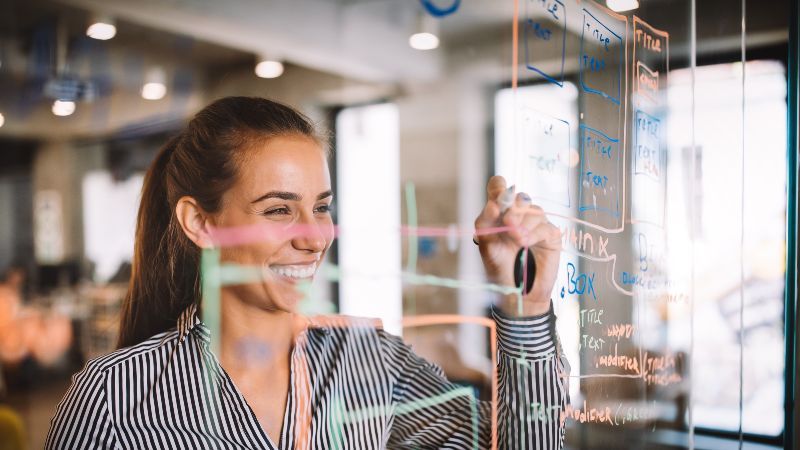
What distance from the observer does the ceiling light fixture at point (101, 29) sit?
0.52m

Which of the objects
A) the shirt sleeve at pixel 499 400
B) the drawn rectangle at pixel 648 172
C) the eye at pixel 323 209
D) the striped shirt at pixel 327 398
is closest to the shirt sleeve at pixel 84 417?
the striped shirt at pixel 327 398

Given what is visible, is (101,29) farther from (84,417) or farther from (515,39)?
(515,39)

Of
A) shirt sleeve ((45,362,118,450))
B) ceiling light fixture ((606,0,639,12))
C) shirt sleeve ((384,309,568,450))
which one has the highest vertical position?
ceiling light fixture ((606,0,639,12))

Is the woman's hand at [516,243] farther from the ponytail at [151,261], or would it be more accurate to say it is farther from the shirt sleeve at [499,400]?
the ponytail at [151,261]

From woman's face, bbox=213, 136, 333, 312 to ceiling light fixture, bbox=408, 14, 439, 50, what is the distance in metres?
0.21

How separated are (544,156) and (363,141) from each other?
327 millimetres

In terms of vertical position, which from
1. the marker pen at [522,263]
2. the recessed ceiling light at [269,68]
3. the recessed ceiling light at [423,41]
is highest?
the recessed ceiling light at [423,41]

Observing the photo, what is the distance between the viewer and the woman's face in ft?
2.12

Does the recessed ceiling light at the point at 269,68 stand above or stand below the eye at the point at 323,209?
above

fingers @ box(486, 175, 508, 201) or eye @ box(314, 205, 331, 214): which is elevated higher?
fingers @ box(486, 175, 508, 201)

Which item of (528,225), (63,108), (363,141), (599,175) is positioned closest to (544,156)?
(528,225)

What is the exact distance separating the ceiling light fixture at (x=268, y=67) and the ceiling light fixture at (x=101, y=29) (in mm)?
138

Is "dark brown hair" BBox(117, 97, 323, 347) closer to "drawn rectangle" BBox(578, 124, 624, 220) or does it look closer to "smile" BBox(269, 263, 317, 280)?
"smile" BBox(269, 263, 317, 280)

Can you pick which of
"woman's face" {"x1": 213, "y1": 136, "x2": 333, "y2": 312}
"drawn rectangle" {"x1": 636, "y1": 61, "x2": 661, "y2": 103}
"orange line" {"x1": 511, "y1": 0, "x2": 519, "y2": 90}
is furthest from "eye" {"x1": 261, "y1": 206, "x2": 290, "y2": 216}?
"drawn rectangle" {"x1": 636, "y1": 61, "x2": 661, "y2": 103}
